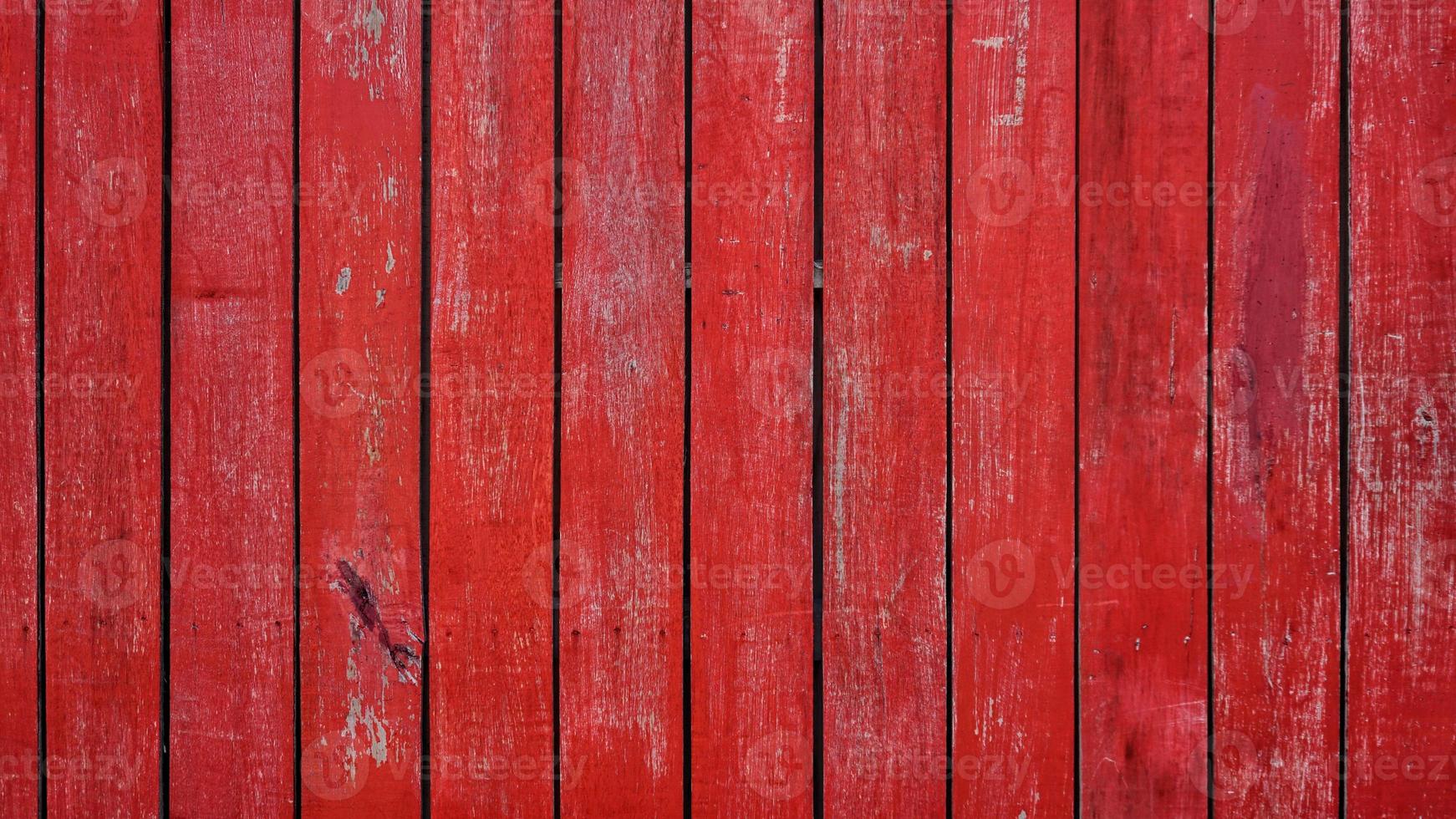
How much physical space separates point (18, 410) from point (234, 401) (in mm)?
359

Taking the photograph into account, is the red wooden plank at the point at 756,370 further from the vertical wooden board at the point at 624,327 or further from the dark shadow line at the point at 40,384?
the dark shadow line at the point at 40,384

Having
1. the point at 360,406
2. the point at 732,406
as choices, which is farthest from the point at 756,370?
the point at 360,406

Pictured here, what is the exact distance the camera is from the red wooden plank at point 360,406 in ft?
4.85

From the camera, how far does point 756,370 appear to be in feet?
4.82

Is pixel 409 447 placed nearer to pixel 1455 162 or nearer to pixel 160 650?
pixel 160 650

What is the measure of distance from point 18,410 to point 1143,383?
186cm

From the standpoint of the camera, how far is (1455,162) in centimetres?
146

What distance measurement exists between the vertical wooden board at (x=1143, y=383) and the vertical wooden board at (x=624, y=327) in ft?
2.21

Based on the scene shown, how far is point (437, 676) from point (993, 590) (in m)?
0.93

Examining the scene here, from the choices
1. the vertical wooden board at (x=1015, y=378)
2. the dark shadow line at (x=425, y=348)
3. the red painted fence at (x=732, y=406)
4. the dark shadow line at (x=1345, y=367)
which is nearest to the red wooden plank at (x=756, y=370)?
the red painted fence at (x=732, y=406)

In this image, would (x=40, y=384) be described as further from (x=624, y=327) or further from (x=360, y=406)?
(x=624, y=327)

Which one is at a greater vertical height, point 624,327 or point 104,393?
point 624,327

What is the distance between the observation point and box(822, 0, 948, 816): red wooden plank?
147cm

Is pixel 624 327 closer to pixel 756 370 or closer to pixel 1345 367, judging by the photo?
pixel 756 370
